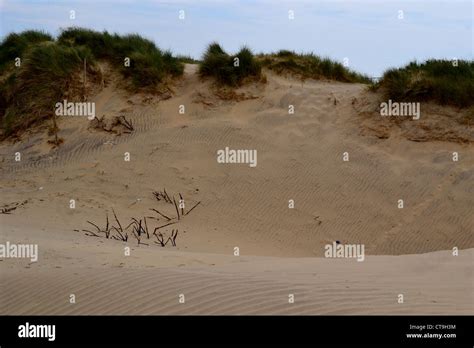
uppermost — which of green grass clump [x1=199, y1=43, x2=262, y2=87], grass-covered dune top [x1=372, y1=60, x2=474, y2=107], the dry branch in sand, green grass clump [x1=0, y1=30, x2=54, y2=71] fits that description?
green grass clump [x1=0, y1=30, x2=54, y2=71]

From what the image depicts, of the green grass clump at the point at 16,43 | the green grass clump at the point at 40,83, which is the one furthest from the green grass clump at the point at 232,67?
the green grass clump at the point at 16,43

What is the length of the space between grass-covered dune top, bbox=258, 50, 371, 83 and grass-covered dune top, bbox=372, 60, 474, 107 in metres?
2.93

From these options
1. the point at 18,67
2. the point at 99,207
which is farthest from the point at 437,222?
the point at 18,67

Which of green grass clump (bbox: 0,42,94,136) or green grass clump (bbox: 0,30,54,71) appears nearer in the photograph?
green grass clump (bbox: 0,42,94,136)

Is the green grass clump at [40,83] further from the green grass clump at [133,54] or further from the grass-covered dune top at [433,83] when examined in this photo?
the grass-covered dune top at [433,83]

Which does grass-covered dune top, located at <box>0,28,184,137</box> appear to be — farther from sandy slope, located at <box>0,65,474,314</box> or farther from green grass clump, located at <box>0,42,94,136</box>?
sandy slope, located at <box>0,65,474,314</box>

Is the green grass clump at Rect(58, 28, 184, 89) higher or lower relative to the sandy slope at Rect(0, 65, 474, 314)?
higher

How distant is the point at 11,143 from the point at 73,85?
6.73 ft

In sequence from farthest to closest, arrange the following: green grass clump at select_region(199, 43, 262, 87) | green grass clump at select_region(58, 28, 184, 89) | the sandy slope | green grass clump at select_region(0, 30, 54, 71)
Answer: green grass clump at select_region(0, 30, 54, 71) < green grass clump at select_region(58, 28, 184, 89) < green grass clump at select_region(199, 43, 262, 87) < the sandy slope

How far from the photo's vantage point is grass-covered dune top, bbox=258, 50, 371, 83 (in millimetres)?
15998

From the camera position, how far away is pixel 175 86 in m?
15.7

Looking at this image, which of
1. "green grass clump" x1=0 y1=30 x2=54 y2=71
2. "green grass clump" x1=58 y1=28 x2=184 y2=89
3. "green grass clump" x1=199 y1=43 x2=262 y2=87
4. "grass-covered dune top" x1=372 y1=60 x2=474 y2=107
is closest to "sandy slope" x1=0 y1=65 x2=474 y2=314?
"green grass clump" x1=199 y1=43 x2=262 y2=87

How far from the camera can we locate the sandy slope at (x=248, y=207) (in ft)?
19.1

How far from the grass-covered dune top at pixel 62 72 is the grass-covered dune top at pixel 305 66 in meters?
2.30
